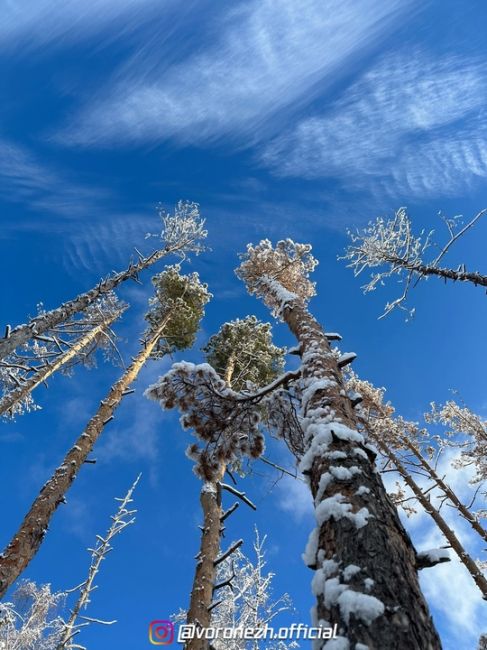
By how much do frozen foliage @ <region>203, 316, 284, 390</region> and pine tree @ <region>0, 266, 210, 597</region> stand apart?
216 centimetres

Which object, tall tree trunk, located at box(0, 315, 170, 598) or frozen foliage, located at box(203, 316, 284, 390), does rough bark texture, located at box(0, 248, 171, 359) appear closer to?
tall tree trunk, located at box(0, 315, 170, 598)

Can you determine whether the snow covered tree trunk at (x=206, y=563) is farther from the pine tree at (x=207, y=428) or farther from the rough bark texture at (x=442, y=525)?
the rough bark texture at (x=442, y=525)

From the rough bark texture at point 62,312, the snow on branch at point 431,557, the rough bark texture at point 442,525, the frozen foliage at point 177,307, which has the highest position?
the frozen foliage at point 177,307

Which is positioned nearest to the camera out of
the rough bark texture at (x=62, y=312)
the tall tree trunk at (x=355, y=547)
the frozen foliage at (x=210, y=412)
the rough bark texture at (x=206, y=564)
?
the tall tree trunk at (x=355, y=547)

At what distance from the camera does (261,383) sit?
1493 cm

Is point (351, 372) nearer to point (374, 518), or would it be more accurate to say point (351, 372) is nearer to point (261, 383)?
point (261, 383)

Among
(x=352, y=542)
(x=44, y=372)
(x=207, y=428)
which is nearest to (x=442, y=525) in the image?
(x=207, y=428)

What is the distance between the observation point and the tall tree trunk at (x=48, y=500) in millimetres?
6840

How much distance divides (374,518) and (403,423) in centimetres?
1439

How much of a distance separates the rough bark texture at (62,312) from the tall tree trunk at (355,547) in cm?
736

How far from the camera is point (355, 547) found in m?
2.87

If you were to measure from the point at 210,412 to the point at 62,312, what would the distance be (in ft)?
20.2

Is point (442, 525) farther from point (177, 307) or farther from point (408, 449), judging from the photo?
point (177, 307)

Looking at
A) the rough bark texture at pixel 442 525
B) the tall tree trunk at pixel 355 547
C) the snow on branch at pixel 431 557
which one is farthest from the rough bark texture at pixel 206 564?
the rough bark texture at pixel 442 525
